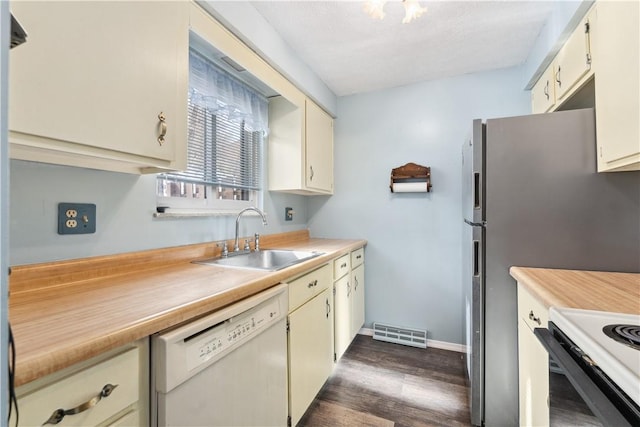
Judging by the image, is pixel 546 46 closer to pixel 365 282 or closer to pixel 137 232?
pixel 365 282

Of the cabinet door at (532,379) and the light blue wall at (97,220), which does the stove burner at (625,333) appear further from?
the light blue wall at (97,220)

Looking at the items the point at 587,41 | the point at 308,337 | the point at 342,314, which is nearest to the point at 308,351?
the point at 308,337

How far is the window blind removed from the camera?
5.24 feet

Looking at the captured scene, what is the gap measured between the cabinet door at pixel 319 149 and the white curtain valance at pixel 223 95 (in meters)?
0.40

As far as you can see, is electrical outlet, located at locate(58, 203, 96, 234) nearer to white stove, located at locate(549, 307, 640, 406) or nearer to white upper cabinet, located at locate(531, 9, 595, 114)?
white stove, located at locate(549, 307, 640, 406)

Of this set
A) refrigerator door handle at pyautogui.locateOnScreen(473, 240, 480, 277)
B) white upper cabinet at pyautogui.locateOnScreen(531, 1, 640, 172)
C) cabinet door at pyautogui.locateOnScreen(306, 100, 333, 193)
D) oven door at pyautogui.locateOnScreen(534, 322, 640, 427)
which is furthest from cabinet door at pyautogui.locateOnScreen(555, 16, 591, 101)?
cabinet door at pyautogui.locateOnScreen(306, 100, 333, 193)

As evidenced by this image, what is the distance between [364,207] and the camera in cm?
272

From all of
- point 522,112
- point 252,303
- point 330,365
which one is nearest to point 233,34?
point 252,303

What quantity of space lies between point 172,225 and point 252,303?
71cm

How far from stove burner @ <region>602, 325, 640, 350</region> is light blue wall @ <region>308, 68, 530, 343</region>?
1730mm

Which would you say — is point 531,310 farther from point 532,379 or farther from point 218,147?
point 218,147

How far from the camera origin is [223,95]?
5.63ft

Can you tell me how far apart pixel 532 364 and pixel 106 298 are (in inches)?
63.3

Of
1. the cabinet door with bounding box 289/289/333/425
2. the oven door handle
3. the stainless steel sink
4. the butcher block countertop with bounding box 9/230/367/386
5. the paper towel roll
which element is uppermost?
the paper towel roll
